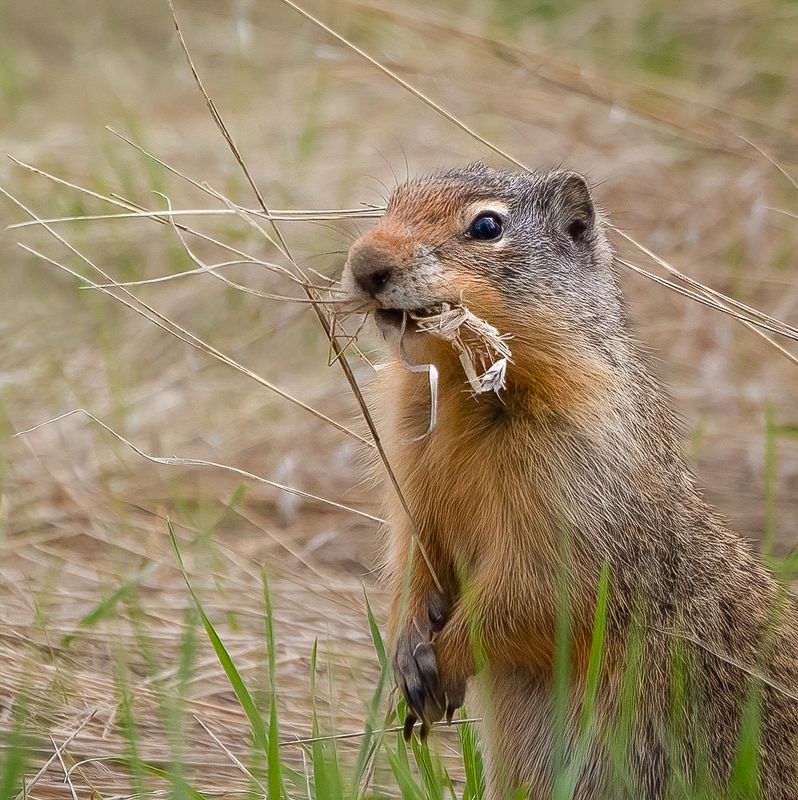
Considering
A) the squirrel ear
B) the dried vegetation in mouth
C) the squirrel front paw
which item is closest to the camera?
the dried vegetation in mouth

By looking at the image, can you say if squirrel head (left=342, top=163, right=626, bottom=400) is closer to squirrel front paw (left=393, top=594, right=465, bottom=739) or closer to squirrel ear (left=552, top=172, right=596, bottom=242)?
squirrel ear (left=552, top=172, right=596, bottom=242)

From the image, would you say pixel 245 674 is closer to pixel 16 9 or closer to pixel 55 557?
pixel 55 557

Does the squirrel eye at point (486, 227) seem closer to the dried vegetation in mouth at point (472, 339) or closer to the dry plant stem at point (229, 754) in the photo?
the dried vegetation in mouth at point (472, 339)

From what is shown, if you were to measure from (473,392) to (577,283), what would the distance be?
1.59 feet

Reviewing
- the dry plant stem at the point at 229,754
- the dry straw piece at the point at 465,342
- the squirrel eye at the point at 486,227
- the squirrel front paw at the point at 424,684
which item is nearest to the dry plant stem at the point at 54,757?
the dry plant stem at the point at 229,754

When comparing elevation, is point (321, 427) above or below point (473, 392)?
below

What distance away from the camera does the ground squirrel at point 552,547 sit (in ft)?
10.7

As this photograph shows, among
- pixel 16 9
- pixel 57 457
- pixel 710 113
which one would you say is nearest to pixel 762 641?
pixel 57 457

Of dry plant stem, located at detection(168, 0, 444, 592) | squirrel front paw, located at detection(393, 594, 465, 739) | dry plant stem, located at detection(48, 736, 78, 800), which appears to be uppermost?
dry plant stem, located at detection(168, 0, 444, 592)

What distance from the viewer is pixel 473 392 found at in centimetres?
324

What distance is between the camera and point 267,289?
6848 mm

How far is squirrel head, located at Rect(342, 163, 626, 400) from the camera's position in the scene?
3.06 meters

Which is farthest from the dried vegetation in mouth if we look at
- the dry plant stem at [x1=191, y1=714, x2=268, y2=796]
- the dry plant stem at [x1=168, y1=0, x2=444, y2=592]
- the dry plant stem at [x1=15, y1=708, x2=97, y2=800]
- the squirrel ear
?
the dry plant stem at [x1=15, y1=708, x2=97, y2=800]

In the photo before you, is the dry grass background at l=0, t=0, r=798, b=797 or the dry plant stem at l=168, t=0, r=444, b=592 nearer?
the dry plant stem at l=168, t=0, r=444, b=592
